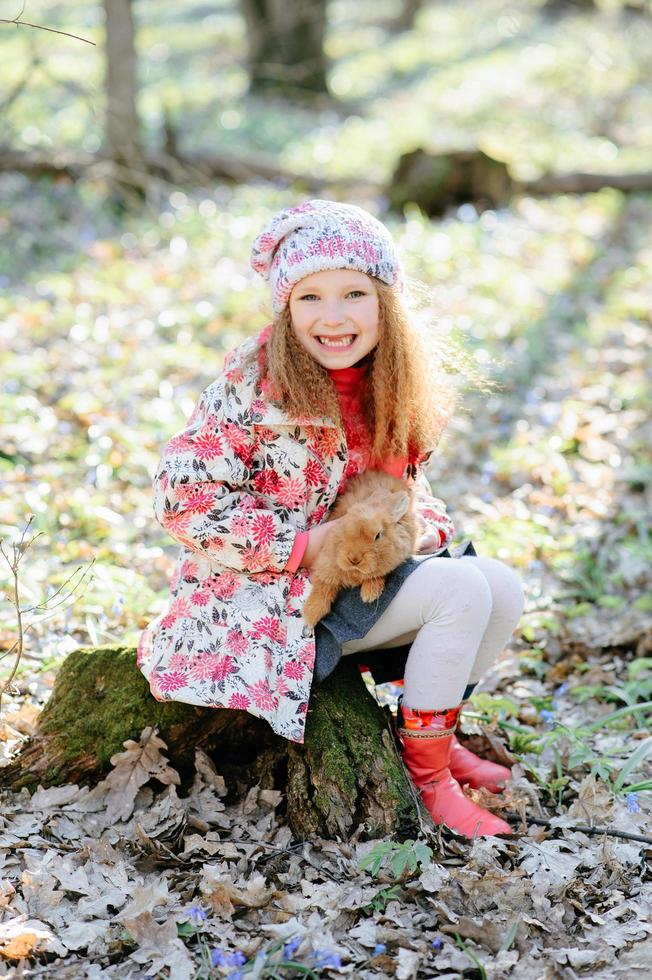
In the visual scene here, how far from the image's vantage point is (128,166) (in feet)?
31.4

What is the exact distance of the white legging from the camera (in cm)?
294

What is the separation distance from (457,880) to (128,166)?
27.4 feet

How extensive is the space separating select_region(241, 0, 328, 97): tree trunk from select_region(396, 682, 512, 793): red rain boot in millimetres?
A: 13967

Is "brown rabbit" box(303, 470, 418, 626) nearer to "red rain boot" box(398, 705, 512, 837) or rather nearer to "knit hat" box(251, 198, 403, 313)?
"red rain boot" box(398, 705, 512, 837)

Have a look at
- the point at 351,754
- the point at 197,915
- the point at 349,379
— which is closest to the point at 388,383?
the point at 349,379

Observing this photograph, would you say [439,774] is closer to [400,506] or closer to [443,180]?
[400,506]

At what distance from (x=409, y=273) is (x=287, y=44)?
45.1 ft

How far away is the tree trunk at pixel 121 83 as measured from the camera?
9484 mm

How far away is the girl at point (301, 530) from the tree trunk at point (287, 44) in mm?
13490

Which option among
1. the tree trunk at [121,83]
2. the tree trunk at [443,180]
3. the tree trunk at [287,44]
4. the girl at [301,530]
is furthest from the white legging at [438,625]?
the tree trunk at [287,44]

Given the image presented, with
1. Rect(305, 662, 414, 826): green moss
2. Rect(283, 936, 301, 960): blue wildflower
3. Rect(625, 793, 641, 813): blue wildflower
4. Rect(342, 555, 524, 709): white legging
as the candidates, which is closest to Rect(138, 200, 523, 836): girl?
Rect(342, 555, 524, 709): white legging

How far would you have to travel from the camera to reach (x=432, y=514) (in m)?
3.37

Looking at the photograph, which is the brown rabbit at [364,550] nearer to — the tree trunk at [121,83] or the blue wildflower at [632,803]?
the blue wildflower at [632,803]

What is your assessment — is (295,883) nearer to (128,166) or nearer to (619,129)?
(128,166)
